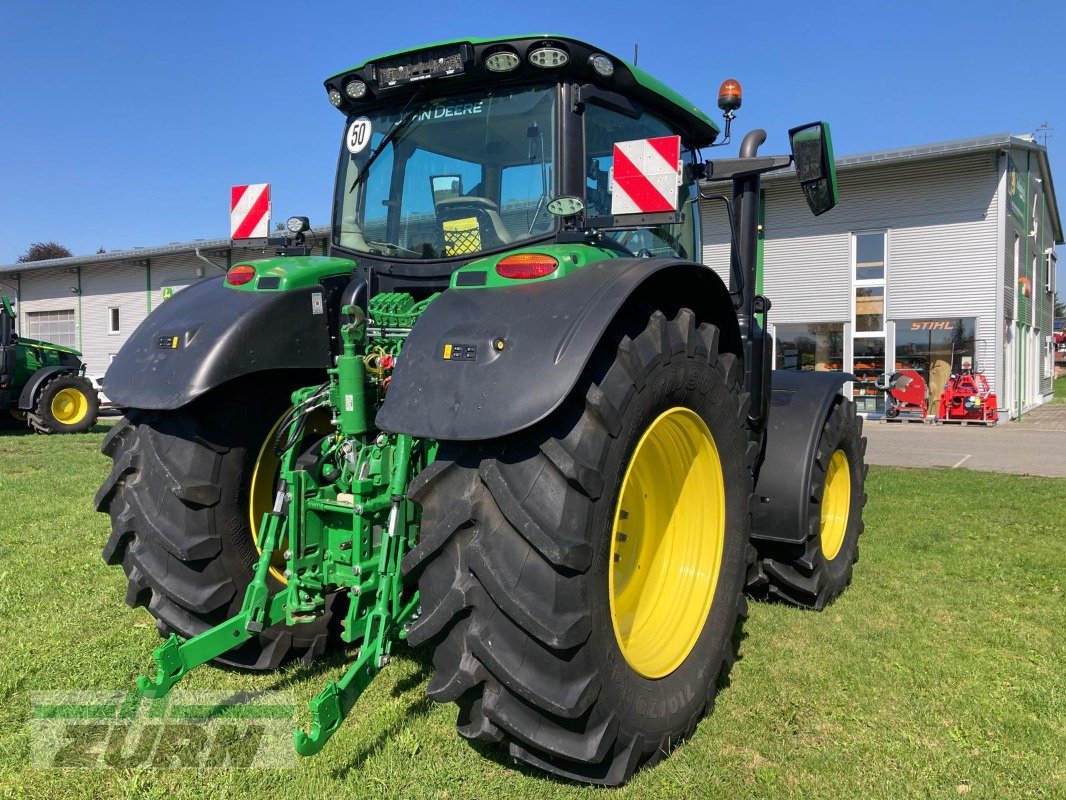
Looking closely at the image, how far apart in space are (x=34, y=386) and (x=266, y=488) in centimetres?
1274

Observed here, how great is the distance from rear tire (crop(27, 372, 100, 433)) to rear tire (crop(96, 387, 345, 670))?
12363mm

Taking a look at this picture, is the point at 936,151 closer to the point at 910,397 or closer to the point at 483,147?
the point at 910,397

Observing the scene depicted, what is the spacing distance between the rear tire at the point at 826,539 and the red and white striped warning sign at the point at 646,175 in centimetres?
197

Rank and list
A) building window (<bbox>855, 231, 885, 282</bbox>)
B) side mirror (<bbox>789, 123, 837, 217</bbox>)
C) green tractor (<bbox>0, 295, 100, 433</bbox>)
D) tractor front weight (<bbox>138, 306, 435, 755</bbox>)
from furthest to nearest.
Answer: building window (<bbox>855, 231, 885, 282</bbox>)
green tractor (<bbox>0, 295, 100, 433</bbox>)
side mirror (<bbox>789, 123, 837, 217</bbox>)
tractor front weight (<bbox>138, 306, 435, 755</bbox>)

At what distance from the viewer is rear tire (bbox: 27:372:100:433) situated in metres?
13.6

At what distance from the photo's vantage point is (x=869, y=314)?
17438 millimetres

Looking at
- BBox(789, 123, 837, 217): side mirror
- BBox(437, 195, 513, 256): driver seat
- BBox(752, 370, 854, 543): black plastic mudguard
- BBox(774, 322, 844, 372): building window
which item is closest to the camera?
BBox(437, 195, 513, 256): driver seat

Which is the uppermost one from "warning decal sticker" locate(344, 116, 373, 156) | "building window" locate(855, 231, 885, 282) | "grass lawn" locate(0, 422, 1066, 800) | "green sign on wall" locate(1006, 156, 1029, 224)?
"green sign on wall" locate(1006, 156, 1029, 224)

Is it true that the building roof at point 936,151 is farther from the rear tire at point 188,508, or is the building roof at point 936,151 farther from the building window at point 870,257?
the rear tire at point 188,508

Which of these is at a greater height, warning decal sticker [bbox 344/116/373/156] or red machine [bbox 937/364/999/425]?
warning decal sticker [bbox 344/116/373/156]

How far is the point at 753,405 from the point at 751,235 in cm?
83

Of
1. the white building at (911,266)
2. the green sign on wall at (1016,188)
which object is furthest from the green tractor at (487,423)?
the green sign on wall at (1016,188)

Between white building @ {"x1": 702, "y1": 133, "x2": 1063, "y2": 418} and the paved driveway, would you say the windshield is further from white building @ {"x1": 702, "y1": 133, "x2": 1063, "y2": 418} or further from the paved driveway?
white building @ {"x1": 702, "y1": 133, "x2": 1063, "y2": 418}

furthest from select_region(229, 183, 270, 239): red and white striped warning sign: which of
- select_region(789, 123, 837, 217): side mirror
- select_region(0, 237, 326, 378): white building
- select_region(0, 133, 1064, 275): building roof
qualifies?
select_region(0, 237, 326, 378): white building
